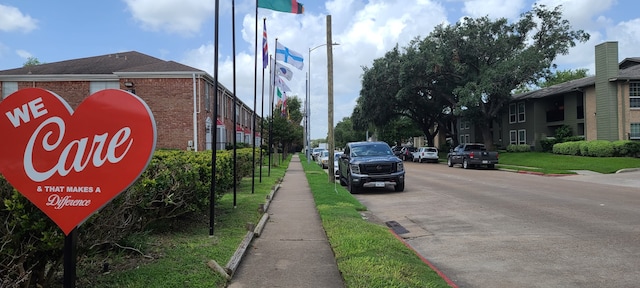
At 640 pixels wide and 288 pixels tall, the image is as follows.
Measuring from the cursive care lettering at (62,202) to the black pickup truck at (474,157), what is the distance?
29509 millimetres

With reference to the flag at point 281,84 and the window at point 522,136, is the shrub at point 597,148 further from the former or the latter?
the flag at point 281,84

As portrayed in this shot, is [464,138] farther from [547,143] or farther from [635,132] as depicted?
[635,132]

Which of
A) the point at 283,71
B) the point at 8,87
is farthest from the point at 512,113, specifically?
the point at 8,87

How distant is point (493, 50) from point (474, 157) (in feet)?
39.7

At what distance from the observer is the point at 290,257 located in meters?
6.40

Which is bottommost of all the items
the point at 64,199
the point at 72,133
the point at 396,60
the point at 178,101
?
the point at 64,199

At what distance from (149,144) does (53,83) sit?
2968cm

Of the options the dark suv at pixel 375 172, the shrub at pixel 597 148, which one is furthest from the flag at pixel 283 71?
the shrub at pixel 597 148

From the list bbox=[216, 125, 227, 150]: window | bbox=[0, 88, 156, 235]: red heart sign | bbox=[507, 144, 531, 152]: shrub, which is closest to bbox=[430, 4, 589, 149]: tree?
bbox=[507, 144, 531, 152]: shrub

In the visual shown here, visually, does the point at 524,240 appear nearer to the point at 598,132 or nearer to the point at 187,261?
the point at 187,261

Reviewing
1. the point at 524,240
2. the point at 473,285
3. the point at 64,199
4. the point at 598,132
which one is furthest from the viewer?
the point at 598,132

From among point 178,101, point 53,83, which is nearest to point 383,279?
point 178,101

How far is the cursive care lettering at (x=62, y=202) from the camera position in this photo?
3215mm

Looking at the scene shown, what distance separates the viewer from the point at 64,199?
321 cm
